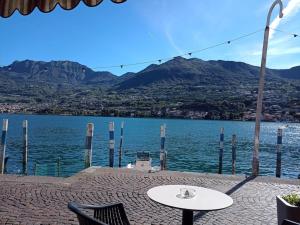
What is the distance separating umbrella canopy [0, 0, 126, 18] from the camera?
334 centimetres

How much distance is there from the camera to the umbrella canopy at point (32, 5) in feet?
11.0

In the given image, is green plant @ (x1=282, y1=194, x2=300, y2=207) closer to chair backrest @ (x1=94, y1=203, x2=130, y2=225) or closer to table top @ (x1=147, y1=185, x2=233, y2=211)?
table top @ (x1=147, y1=185, x2=233, y2=211)

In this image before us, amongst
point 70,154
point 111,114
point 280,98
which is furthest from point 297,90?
point 70,154

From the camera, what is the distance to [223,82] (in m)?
198

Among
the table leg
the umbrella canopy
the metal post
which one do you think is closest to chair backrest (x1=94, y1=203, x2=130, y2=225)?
the table leg

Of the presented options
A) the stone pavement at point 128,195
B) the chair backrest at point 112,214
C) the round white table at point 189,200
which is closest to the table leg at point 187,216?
the round white table at point 189,200

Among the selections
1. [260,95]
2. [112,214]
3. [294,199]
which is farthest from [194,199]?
[260,95]

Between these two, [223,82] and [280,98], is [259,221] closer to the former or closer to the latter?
[280,98]

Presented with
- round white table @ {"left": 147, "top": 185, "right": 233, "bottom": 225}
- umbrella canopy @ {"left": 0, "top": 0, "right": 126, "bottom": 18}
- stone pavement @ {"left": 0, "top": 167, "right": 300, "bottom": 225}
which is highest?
umbrella canopy @ {"left": 0, "top": 0, "right": 126, "bottom": 18}

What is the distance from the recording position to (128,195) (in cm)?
855

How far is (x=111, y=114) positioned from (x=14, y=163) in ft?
385

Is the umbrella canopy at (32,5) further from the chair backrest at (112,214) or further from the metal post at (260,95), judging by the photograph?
the metal post at (260,95)

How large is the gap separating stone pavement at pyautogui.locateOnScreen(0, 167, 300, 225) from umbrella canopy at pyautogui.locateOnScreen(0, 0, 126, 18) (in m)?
3.74

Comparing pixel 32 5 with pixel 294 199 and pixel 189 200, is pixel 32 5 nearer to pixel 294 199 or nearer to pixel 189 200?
pixel 189 200
